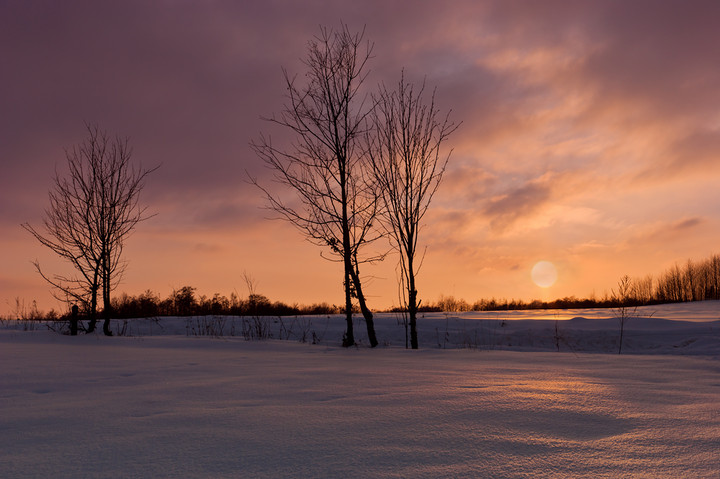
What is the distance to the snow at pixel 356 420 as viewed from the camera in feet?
5.41

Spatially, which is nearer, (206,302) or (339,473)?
(339,473)

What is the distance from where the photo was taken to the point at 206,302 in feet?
64.4

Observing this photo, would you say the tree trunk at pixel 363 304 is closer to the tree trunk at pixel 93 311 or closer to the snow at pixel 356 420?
the snow at pixel 356 420

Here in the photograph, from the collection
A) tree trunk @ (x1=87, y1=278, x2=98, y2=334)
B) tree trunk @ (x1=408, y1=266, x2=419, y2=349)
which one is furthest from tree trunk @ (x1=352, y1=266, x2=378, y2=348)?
tree trunk @ (x1=87, y1=278, x2=98, y2=334)

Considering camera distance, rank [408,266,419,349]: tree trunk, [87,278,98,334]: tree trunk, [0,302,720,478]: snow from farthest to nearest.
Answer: [87,278,98,334]: tree trunk < [408,266,419,349]: tree trunk < [0,302,720,478]: snow

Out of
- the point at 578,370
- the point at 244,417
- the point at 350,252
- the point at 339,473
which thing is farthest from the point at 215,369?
the point at 350,252

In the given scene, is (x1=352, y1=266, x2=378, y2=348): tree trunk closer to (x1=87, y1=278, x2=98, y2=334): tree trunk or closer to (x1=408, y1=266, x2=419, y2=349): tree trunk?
(x1=408, y1=266, x2=419, y2=349): tree trunk

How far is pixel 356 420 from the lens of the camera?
221cm

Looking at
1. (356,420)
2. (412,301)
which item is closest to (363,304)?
(412,301)

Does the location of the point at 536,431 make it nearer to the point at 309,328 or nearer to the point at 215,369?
the point at 215,369

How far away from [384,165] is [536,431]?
672 cm

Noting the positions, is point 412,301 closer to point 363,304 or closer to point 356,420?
point 363,304

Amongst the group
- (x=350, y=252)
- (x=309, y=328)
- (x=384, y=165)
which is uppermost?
(x=384, y=165)

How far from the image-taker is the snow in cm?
165
